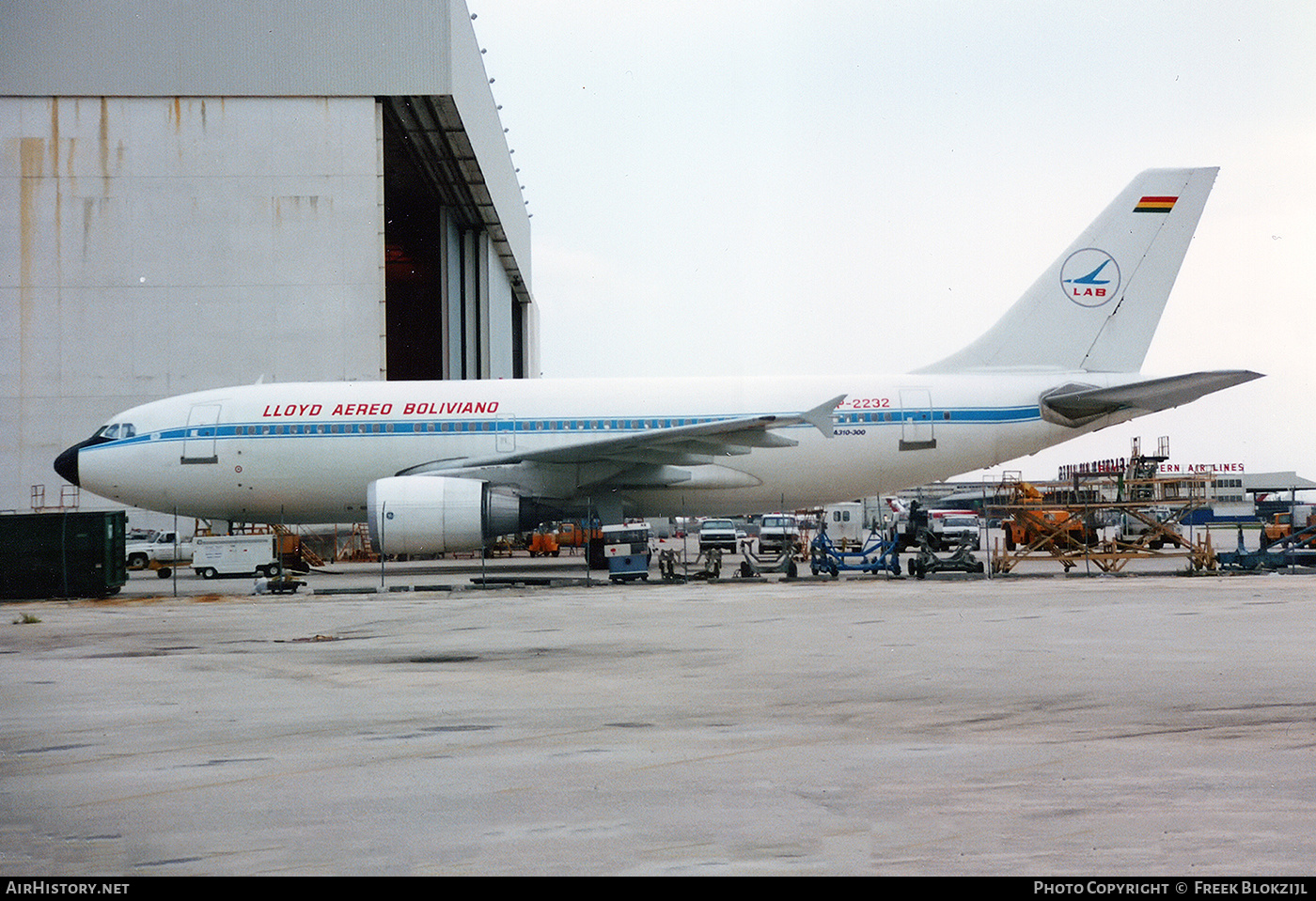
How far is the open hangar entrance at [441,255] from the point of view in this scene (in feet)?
110

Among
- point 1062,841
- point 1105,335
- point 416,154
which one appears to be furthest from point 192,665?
point 416,154

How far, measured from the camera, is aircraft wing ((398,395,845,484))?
56.7 feet

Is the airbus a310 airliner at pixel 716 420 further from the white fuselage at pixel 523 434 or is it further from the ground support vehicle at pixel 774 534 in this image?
the ground support vehicle at pixel 774 534

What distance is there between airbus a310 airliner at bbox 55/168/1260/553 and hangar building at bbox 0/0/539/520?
333 inches

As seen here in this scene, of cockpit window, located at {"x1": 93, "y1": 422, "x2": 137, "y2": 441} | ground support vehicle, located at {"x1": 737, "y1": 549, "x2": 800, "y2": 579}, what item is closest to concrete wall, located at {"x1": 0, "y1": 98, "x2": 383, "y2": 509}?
cockpit window, located at {"x1": 93, "y1": 422, "x2": 137, "y2": 441}

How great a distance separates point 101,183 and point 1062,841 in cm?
3131

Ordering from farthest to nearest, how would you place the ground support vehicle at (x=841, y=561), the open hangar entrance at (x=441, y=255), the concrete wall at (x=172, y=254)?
1. the open hangar entrance at (x=441, y=255)
2. the concrete wall at (x=172, y=254)
3. the ground support vehicle at (x=841, y=561)

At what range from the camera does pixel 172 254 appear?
29641 mm

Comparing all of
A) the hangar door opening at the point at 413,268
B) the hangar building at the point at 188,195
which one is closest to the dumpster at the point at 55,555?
the hangar building at the point at 188,195

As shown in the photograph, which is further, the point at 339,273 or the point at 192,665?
the point at 339,273

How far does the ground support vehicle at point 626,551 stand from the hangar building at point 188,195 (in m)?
13.8

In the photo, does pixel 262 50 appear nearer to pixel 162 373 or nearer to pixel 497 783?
pixel 162 373

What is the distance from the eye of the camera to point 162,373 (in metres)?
29.5

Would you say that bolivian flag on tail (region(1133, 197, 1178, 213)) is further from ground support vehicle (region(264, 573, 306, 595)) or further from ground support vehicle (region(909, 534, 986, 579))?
ground support vehicle (region(264, 573, 306, 595))
